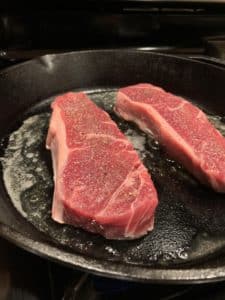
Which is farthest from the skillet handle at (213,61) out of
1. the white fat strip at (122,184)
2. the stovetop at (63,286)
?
the stovetop at (63,286)

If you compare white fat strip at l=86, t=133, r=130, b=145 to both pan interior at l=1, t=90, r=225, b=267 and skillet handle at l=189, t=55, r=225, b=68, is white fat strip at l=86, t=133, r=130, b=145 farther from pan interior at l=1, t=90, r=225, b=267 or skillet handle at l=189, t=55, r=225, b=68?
skillet handle at l=189, t=55, r=225, b=68

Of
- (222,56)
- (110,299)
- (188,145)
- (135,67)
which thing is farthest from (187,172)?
(222,56)

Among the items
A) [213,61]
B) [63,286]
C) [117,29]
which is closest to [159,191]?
[63,286]

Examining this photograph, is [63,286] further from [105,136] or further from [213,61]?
[213,61]

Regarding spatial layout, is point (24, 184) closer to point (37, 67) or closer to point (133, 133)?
point (133, 133)

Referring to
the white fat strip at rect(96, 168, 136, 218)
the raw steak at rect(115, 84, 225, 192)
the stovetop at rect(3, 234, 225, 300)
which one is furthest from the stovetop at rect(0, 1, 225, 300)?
the stovetop at rect(3, 234, 225, 300)
